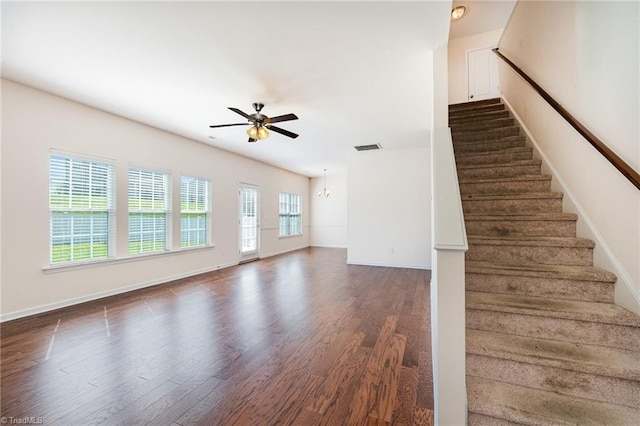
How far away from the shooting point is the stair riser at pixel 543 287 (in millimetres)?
1735

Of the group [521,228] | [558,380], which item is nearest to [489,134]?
[521,228]

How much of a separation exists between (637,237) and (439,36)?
6.71 feet

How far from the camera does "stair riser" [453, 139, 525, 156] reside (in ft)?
10.3

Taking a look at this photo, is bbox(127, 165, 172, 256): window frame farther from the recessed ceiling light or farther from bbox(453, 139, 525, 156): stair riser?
the recessed ceiling light

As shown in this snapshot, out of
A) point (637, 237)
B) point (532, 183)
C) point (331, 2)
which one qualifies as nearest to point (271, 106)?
point (331, 2)

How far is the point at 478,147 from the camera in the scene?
10.6 ft

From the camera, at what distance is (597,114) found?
1.91 m

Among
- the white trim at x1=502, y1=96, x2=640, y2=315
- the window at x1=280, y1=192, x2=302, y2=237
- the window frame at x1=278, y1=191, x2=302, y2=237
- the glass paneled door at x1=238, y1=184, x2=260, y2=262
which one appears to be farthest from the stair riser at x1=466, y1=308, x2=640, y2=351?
the window at x1=280, y1=192, x2=302, y2=237

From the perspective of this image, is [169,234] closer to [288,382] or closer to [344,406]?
[288,382]

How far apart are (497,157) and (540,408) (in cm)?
252

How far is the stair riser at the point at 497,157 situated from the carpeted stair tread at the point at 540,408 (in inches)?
91.7

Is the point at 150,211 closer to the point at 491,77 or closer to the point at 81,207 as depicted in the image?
the point at 81,207

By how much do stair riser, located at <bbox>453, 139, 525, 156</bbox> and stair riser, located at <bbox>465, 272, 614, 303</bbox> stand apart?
1.82 meters

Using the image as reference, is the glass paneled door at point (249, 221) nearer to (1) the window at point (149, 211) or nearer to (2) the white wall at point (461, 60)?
(1) the window at point (149, 211)
